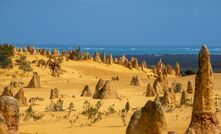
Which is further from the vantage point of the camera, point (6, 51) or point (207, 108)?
point (6, 51)

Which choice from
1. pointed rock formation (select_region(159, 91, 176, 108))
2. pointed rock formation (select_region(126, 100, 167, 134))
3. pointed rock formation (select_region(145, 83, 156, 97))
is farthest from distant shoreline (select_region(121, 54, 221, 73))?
pointed rock formation (select_region(126, 100, 167, 134))

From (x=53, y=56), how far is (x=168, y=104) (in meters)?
28.2

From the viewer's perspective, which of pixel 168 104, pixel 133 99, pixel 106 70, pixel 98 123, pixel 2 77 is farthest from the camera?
pixel 106 70

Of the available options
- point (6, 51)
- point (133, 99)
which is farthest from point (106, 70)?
point (133, 99)

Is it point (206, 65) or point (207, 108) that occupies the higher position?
point (206, 65)

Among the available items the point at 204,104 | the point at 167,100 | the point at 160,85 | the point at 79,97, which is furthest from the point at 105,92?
the point at 204,104

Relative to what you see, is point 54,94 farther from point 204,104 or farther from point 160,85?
point 204,104

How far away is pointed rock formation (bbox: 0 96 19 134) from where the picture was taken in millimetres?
11541

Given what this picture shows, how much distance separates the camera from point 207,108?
12.6 m

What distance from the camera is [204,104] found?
12.6 metres

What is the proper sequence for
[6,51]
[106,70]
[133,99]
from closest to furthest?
[133,99], [6,51], [106,70]

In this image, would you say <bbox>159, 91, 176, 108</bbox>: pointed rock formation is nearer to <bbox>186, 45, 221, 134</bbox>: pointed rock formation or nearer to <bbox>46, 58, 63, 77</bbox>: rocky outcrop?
<bbox>186, 45, 221, 134</bbox>: pointed rock formation

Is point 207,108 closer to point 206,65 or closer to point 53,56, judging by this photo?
point 206,65

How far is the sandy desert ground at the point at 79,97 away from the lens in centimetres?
1698
